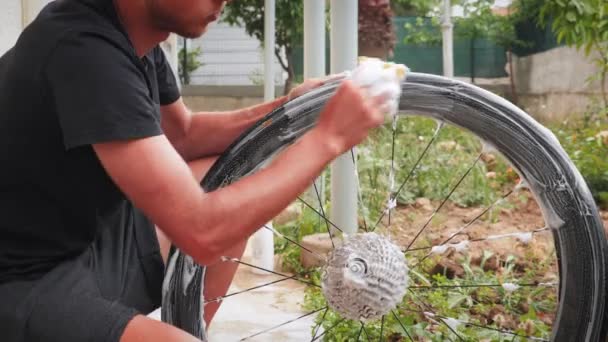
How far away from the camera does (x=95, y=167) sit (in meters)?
1.60

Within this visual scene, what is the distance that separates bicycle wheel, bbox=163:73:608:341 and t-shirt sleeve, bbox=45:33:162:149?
45cm

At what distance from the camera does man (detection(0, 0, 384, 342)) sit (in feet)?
4.80

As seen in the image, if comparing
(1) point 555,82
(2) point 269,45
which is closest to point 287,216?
(2) point 269,45

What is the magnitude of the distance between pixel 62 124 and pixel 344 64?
5.34 ft

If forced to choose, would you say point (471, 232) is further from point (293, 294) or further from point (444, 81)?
point (444, 81)

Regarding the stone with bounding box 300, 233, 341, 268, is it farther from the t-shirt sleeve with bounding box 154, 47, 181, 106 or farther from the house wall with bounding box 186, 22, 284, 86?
the house wall with bounding box 186, 22, 284, 86

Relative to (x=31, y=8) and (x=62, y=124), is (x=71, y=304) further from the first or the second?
(x=31, y=8)

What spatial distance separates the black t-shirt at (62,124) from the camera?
1454mm

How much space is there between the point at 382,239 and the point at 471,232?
2.11 metres

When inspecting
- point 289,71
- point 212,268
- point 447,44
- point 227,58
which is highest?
point 212,268

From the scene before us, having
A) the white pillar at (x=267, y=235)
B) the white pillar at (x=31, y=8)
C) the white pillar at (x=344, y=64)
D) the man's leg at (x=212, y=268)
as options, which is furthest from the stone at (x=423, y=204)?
the man's leg at (x=212, y=268)

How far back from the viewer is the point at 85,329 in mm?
1556

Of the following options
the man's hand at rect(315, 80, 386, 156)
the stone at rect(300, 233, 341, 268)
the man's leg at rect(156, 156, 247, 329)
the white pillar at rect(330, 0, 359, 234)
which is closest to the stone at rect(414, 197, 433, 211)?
the stone at rect(300, 233, 341, 268)

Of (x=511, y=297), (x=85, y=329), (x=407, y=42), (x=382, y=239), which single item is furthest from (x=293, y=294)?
(x=407, y=42)
